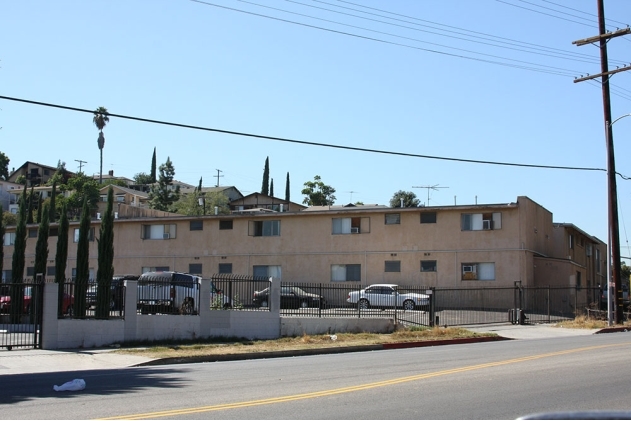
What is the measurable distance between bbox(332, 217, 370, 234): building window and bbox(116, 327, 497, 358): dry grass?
18390mm

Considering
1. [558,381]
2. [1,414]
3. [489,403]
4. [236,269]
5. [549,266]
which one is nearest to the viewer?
[1,414]

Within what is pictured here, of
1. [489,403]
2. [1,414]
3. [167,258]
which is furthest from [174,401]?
[167,258]

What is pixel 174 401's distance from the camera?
1118 centimetres

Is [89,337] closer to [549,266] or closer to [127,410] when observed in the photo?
[127,410]

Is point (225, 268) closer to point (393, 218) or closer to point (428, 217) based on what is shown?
point (393, 218)

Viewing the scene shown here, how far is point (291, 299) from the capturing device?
26281 mm

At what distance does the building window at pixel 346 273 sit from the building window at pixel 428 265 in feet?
12.9

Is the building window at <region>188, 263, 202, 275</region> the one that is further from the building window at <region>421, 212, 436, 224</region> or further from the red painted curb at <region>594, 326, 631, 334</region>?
the red painted curb at <region>594, 326, 631, 334</region>

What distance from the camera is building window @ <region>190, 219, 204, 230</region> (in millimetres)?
49094

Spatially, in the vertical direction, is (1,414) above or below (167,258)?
below

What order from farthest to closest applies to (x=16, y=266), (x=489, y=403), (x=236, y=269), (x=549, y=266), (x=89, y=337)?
(x=236, y=269), (x=549, y=266), (x=16, y=266), (x=89, y=337), (x=489, y=403)

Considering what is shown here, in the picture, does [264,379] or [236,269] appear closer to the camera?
[264,379]

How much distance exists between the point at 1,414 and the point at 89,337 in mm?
11318

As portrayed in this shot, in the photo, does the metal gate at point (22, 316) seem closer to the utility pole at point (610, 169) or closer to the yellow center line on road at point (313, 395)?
the yellow center line on road at point (313, 395)
